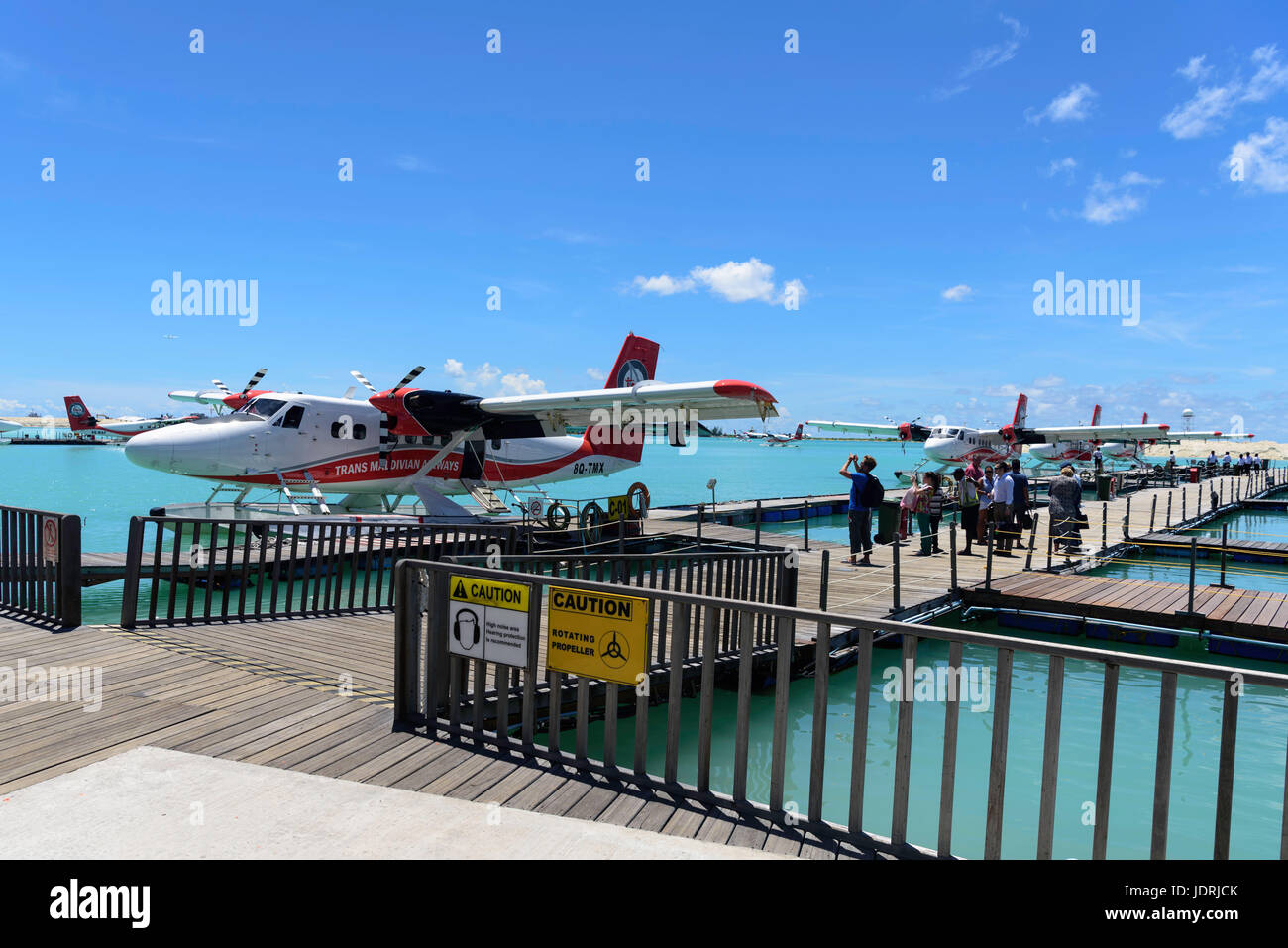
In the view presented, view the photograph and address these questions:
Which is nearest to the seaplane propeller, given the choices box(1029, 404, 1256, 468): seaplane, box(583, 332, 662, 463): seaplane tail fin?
box(583, 332, 662, 463): seaplane tail fin

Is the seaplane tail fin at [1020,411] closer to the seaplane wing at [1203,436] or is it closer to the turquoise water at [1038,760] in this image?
the seaplane wing at [1203,436]

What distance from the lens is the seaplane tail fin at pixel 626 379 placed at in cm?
2552

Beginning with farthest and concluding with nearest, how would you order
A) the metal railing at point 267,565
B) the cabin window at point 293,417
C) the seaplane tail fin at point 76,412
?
the seaplane tail fin at point 76,412, the cabin window at point 293,417, the metal railing at point 267,565

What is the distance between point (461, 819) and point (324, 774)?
1.04 m

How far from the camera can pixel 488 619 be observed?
15.0ft

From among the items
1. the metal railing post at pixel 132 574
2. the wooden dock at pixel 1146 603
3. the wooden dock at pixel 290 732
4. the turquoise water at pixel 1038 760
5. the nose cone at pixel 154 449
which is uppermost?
the nose cone at pixel 154 449

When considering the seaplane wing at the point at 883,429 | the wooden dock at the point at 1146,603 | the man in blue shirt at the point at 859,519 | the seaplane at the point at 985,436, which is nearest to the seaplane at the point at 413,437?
the man in blue shirt at the point at 859,519

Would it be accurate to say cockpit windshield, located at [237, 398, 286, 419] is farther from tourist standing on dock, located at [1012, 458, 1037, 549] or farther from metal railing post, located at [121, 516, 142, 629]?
tourist standing on dock, located at [1012, 458, 1037, 549]

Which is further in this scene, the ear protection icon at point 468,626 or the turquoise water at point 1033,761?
the turquoise water at point 1033,761

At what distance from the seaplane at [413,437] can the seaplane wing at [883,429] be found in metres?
25.8

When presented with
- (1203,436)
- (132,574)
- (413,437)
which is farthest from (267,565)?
(1203,436)

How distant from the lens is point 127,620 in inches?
291
